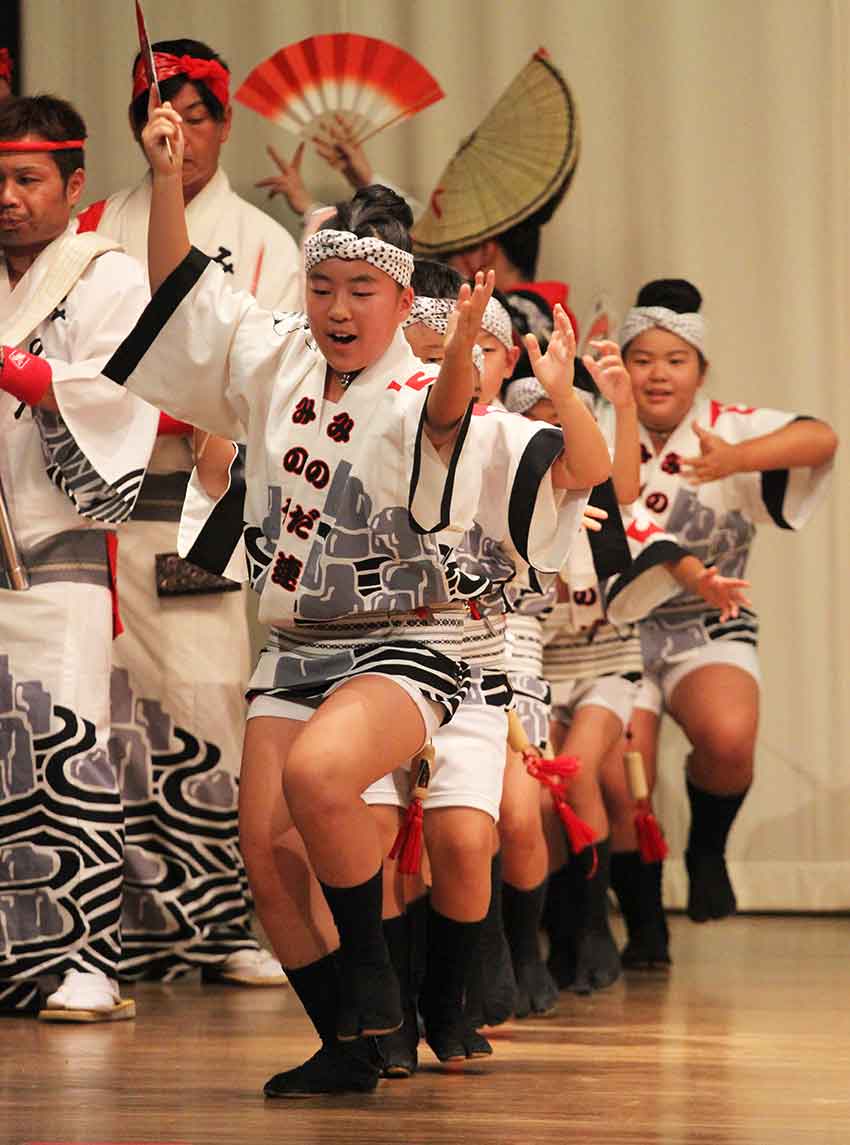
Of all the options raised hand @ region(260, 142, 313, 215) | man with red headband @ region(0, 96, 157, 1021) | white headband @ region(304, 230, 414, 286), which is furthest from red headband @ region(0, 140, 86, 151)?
raised hand @ region(260, 142, 313, 215)

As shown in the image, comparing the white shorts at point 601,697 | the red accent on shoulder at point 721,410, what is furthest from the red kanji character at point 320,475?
the red accent on shoulder at point 721,410

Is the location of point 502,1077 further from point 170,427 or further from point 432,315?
point 170,427

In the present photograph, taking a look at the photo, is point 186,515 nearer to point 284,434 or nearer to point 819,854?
point 284,434

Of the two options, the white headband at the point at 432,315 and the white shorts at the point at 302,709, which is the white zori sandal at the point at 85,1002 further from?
the white headband at the point at 432,315

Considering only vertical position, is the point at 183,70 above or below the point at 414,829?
above

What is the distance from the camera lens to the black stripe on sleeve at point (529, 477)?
3127 millimetres

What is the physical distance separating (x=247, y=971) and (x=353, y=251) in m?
2.06

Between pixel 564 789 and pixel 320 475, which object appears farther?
pixel 564 789

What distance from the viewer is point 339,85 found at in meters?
5.26

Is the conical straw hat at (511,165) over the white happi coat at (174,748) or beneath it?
over

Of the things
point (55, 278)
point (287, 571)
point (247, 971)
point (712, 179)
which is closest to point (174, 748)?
point (247, 971)

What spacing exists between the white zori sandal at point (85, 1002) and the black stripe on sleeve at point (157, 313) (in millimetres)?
1380

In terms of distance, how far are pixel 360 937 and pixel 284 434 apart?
77cm

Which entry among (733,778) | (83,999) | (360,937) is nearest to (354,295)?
(360,937)
